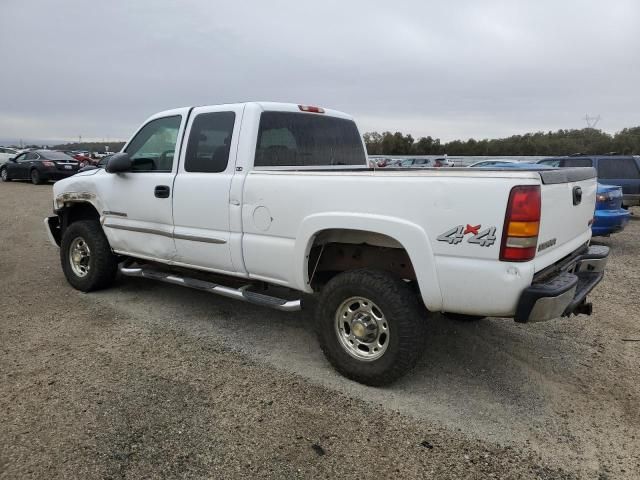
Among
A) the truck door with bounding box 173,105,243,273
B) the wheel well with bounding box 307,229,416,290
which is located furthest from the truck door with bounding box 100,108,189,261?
the wheel well with bounding box 307,229,416,290

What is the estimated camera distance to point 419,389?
3.48 metres

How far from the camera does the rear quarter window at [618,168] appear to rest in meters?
11.6

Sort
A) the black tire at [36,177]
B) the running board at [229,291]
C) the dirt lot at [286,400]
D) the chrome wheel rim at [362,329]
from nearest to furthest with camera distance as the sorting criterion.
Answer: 1. the dirt lot at [286,400]
2. the chrome wheel rim at [362,329]
3. the running board at [229,291]
4. the black tire at [36,177]

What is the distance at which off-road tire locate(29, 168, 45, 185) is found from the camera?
67.3 feet

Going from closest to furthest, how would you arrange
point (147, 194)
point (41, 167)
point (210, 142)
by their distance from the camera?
1. point (210, 142)
2. point (147, 194)
3. point (41, 167)

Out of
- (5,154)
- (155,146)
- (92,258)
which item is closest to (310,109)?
(155,146)

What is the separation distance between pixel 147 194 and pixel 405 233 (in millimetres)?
2756

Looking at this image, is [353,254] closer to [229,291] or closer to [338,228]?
[338,228]

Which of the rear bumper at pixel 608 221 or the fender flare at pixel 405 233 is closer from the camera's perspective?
the fender flare at pixel 405 233

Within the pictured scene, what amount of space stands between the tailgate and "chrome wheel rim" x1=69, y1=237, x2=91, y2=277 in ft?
15.7

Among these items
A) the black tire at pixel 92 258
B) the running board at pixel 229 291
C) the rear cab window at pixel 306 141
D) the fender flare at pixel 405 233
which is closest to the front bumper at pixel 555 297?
the fender flare at pixel 405 233

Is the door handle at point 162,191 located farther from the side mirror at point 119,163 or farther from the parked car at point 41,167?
the parked car at point 41,167

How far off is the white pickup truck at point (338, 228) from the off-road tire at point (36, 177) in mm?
17669

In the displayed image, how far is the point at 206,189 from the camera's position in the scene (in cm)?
416
